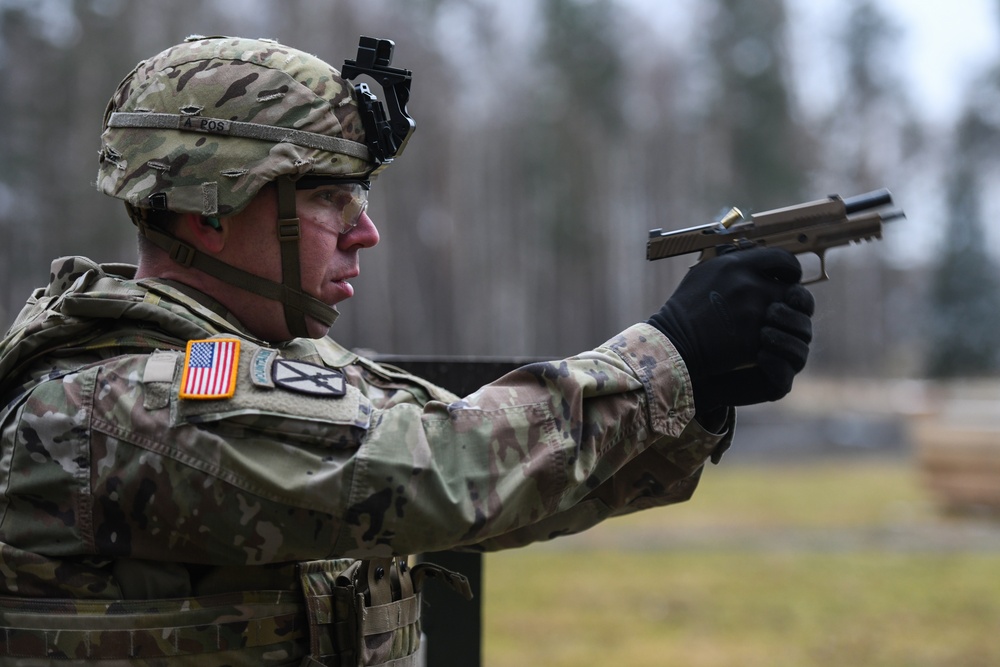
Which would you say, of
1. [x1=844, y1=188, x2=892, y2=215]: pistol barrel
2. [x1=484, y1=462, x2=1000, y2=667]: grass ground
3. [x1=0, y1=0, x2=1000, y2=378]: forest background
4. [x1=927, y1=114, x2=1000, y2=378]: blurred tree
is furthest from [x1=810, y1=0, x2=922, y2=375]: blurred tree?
[x1=844, y1=188, x2=892, y2=215]: pistol barrel

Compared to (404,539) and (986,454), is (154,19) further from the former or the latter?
(404,539)

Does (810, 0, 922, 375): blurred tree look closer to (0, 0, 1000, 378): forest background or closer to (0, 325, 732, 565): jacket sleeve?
(0, 0, 1000, 378): forest background

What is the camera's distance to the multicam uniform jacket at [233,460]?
7.26ft

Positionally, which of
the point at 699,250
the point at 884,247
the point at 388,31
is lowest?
the point at 699,250

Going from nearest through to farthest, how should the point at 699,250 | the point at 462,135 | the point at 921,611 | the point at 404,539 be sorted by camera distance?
the point at 404,539 → the point at 699,250 → the point at 921,611 → the point at 462,135

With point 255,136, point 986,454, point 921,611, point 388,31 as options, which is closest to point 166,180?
point 255,136

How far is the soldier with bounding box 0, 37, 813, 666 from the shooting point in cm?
223

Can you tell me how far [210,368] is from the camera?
2254 millimetres

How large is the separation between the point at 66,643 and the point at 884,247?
44.9m

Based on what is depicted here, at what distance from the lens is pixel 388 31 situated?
31453mm

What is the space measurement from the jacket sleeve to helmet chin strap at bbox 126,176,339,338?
Answer: 396 millimetres

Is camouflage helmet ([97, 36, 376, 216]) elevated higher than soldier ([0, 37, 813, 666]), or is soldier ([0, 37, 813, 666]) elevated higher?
camouflage helmet ([97, 36, 376, 216])

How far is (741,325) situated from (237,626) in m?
1.35

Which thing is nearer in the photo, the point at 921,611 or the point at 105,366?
the point at 105,366
